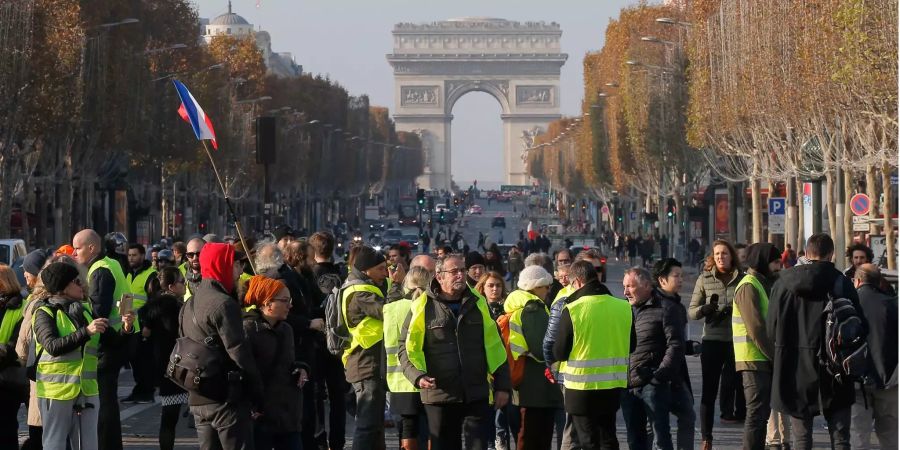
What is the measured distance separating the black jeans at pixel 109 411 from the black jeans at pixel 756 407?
13.3ft

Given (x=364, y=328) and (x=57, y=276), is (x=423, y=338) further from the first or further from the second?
(x=57, y=276)

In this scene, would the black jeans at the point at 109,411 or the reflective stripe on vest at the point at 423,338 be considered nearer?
the reflective stripe on vest at the point at 423,338

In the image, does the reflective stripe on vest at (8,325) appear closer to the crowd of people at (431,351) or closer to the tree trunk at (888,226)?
the crowd of people at (431,351)

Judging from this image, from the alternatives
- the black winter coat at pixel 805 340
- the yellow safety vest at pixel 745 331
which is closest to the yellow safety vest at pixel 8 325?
the black winter coat at pixel 805 340

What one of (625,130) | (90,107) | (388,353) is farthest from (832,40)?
(625,130)

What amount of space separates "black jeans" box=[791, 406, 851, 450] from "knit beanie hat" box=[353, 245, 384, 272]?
107 inches

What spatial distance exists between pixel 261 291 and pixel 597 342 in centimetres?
206

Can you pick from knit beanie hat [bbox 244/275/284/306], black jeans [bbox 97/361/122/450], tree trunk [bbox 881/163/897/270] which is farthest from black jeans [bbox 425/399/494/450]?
tree trunk [bbox 881/163/897/270]

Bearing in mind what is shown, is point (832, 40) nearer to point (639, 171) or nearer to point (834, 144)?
point (834, 144)

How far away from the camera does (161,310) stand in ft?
45.3

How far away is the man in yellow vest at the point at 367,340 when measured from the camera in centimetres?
1280

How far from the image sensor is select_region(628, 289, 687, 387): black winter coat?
501 inches

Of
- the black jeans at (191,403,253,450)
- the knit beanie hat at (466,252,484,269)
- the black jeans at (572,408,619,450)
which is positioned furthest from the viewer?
the knit beanie hat at (466,252,484,269)

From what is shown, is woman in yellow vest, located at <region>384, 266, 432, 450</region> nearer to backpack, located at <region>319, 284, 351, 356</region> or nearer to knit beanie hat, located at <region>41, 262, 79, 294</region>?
backpack, located at <region>319, 284, 351, 356</region>
